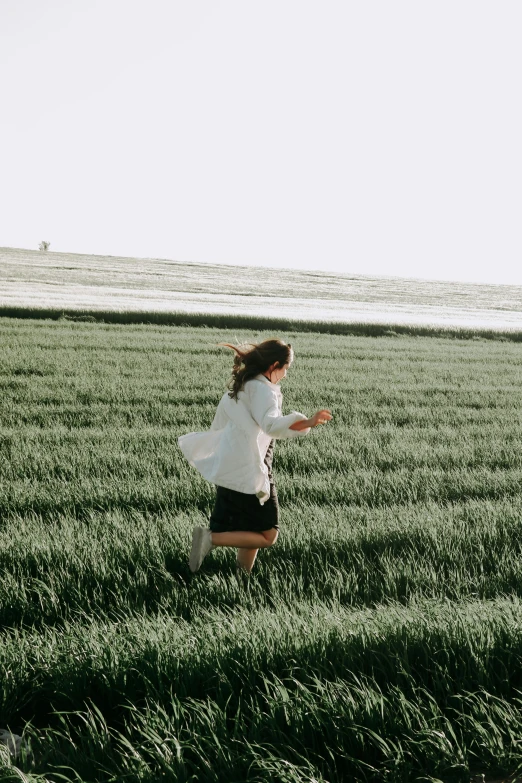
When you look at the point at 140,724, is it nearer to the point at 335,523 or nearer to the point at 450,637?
the point at 450,637

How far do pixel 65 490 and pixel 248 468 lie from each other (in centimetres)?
208

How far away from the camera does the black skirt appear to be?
4.10 metres

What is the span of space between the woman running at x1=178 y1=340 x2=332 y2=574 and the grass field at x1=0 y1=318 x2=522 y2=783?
0.20 meters

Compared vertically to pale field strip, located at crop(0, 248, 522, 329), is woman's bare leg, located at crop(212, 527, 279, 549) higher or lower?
lower

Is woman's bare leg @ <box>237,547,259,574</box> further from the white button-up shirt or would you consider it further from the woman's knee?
the white button-up shirt

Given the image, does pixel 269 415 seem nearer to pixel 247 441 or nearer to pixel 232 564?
pixel 247 441

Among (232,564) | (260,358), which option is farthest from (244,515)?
(260,358)

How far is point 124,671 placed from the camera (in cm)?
269

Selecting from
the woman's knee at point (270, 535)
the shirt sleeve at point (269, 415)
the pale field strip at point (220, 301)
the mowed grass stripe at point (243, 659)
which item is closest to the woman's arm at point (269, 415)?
the shirt sleeve at point (269, 415)

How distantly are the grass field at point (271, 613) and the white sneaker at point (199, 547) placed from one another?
7 cm

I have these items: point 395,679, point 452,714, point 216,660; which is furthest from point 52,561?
point 452,714

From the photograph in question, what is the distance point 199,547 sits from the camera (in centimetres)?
396

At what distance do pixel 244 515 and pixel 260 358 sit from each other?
0.96 meters

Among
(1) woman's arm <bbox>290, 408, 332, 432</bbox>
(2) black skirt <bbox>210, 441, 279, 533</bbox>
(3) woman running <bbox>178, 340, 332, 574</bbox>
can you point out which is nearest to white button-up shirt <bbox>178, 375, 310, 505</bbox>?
(3) woman running <bbox>178, 340, 332, 574</bbox>
